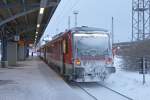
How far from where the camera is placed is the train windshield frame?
20.2 meters

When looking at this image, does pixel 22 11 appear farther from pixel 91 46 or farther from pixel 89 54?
pixel 89 54

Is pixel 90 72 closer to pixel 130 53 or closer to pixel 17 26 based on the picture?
pixel 130 53

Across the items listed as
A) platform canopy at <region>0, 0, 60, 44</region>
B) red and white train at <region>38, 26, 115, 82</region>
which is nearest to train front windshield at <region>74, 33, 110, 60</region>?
red and white train at <region>38, 26, 115, 82</region>

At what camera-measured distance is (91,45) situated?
67.1 feet

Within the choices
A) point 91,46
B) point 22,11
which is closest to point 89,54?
point 91,46

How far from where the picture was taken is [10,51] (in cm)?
4603

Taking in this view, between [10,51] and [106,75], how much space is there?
27.6m

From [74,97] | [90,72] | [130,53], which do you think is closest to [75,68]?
[90,72]

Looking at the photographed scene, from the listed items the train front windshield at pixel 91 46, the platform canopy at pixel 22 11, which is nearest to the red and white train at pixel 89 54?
the train front windshield at pixel 91 46

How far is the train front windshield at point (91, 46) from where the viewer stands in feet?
66.0

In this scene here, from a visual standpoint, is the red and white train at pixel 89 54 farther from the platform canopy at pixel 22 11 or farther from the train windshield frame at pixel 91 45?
the platform canopy at pixel 22 11

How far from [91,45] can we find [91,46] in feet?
0.23

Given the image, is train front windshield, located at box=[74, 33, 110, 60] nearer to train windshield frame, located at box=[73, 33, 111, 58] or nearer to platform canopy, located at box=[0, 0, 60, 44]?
train windshield frame, located at box=[73, 33, 111, 58]

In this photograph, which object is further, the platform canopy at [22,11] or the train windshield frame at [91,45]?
the platform canopy at [22,11]
